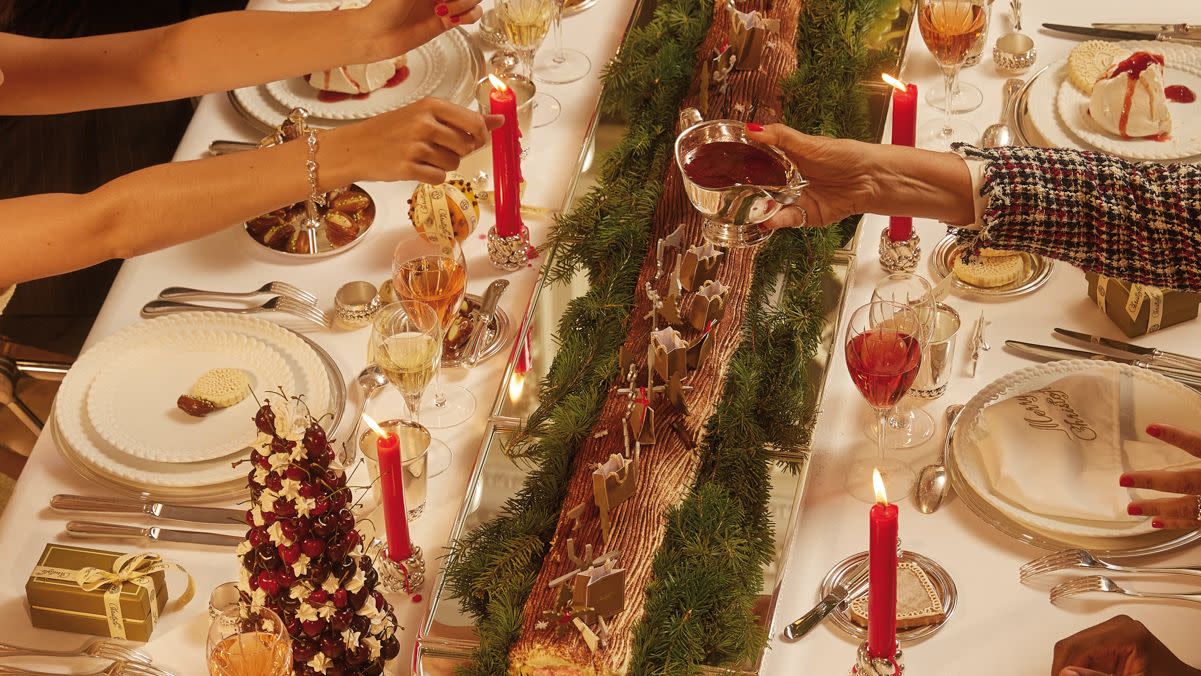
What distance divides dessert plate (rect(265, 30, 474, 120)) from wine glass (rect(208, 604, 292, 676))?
117 centimetres

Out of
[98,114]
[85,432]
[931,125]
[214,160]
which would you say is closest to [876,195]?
[931,125]

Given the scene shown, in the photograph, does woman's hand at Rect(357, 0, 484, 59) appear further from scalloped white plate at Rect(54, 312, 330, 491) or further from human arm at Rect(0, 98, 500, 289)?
scalloped white plate at Rect(54, 312, 330, 491)

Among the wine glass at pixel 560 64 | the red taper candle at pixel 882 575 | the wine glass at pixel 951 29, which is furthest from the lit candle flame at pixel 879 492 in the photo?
the wine glass at pixel 560 64

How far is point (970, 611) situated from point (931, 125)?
3.46ft

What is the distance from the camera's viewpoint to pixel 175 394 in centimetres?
179

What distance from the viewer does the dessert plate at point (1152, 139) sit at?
2092 millimetres

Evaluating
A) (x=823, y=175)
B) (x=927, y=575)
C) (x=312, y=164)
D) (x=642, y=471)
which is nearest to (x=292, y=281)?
(x=312, y=164)

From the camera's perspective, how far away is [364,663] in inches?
54.3

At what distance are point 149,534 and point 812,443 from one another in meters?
0.89

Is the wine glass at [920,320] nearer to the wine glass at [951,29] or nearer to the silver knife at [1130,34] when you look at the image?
the wine glass at [951,29]

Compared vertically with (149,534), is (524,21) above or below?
above

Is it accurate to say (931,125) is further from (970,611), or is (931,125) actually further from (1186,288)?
(970,611)

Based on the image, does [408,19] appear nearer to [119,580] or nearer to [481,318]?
[481,318]

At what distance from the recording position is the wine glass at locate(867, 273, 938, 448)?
171cm
